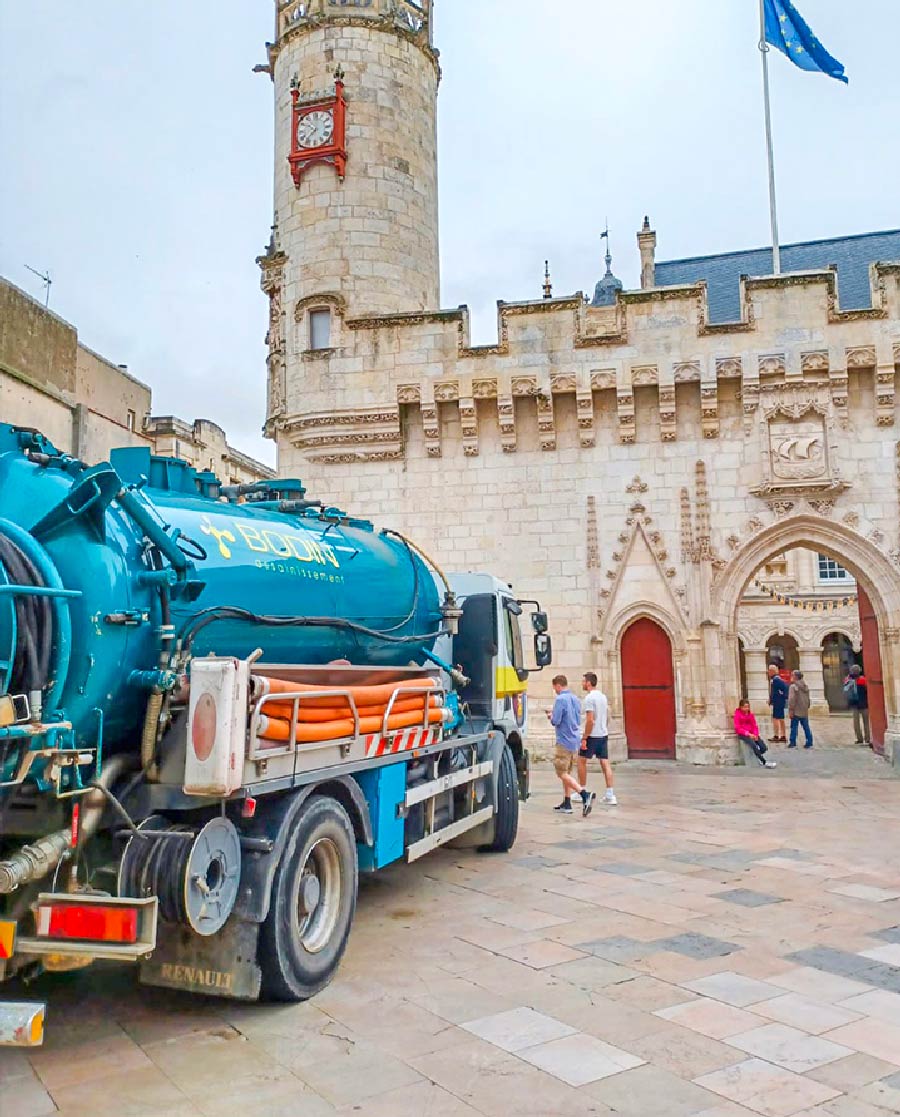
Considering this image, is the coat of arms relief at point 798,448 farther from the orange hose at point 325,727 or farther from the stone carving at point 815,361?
the orange hose at point 325,727

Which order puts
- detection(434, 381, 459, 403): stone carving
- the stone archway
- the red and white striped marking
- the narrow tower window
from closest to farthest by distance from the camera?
the red and white striped marking
the stone archway
detection(434, 381, 459, 403): stone carving
the narrow tower window

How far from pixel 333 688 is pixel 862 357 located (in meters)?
13.4

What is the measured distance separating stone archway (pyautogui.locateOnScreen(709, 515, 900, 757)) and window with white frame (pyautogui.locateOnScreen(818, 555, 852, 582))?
1305 centimetres

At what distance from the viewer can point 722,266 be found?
2300 cm

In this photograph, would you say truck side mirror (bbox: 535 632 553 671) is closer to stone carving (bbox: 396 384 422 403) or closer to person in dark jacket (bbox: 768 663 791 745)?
stone carving (bbox: 396 384 422 403)

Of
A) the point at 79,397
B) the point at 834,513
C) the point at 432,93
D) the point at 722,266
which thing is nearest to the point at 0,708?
the point at 79,397

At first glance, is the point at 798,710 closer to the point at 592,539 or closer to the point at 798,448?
the point at 798,448

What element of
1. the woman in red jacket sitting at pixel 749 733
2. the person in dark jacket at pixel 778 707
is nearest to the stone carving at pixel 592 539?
the woman in red jacket sitting at pixel 749 733

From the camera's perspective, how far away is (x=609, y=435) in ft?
53.6

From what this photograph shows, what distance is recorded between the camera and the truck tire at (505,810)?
8.72m

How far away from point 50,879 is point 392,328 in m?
14.1

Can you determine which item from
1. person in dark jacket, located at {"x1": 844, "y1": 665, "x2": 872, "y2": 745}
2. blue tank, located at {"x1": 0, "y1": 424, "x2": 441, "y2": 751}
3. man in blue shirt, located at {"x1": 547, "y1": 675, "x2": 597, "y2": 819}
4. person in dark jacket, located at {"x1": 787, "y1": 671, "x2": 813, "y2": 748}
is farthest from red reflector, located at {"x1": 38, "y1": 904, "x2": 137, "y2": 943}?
person in dark jacket, located at {"x1": 844, "y1": 665, "x2": 872, "y2": 745}

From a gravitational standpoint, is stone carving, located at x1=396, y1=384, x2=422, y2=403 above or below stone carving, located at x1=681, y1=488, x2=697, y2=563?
above

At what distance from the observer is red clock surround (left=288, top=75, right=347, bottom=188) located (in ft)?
55.9
